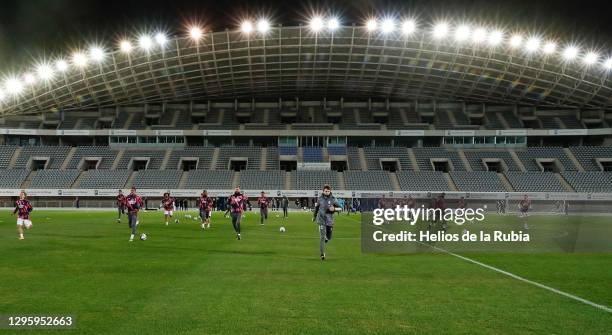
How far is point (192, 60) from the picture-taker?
62906 mm

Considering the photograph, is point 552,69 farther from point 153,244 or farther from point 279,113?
point 153,244

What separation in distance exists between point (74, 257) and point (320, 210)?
296 inches

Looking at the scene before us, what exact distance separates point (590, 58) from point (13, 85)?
6760cm

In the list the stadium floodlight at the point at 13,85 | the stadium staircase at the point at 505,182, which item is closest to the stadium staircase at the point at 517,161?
the stadium staircase at the point at 505,182

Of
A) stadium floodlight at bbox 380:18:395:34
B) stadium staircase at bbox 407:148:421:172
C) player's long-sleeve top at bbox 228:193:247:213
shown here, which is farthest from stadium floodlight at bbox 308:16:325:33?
player's long-sleeve top at bbox 228:193:247:213

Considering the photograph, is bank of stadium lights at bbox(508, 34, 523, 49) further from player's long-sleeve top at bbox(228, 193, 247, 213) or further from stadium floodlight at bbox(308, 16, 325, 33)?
player's long-sleeve top at bbox(228, 193, 247, 213)

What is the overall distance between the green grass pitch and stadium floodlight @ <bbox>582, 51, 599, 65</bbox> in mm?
47018

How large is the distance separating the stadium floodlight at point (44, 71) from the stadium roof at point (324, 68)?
103 millimetres

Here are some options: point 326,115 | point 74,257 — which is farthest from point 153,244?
point 326,115

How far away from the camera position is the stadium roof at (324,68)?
185 feet

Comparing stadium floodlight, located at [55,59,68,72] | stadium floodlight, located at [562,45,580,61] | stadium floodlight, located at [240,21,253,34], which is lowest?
stadium floodlight, located at [55,59,68,72]

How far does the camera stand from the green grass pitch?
7598 millimetres

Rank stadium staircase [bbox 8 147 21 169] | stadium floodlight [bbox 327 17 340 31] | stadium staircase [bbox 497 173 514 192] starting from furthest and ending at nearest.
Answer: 1. stadium staircase [bbox 8 147 21 169]
2. stadium staircase [bbox 497 173 514 192]
3. stadium floodlight [bbox 327 17 340 31]

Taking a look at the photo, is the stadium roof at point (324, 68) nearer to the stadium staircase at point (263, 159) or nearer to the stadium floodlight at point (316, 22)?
the stadium floodlight at point (316, 22)
